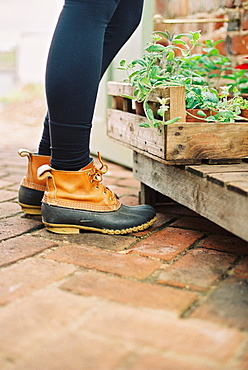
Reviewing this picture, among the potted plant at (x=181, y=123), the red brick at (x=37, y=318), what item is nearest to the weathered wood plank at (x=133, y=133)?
the potted plant at (x=181, y=123)

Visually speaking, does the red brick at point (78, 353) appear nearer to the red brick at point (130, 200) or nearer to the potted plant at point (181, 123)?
the potted plant at point (181, 123)

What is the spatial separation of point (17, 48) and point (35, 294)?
6756 millimetres

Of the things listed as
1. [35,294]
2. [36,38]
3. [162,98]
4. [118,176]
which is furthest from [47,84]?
[36,38]

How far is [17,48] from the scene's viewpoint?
720cm

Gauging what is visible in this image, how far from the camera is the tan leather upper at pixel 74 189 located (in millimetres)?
1389

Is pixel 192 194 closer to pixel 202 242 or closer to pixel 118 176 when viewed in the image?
pixel 202 242

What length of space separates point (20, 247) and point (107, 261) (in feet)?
0.87

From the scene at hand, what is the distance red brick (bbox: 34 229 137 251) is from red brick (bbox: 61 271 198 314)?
216mm

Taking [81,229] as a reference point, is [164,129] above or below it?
above

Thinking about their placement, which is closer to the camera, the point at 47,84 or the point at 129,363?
the point at 129,363

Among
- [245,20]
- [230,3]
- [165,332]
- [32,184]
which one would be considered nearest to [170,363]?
[165,332]

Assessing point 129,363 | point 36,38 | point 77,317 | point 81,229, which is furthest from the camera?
point 36,38

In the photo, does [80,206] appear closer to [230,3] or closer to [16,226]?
[16,226]

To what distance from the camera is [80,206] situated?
1.41 meters
